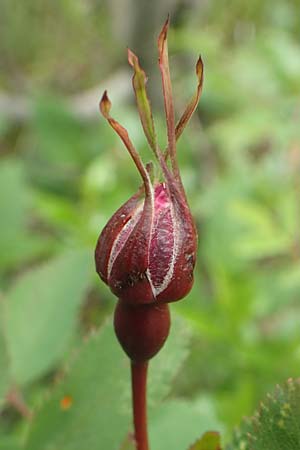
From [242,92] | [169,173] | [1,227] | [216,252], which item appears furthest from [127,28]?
[169,173]

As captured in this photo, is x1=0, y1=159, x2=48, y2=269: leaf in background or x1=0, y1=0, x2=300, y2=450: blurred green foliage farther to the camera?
x1=0, y1=159, x2=48, y2=269: leaf in background

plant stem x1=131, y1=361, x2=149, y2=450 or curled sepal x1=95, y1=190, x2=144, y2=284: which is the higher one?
curled sepal x1=95, y1=190, x2=144, y2=284

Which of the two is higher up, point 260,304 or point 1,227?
point 1,227

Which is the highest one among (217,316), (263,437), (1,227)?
(1,227)

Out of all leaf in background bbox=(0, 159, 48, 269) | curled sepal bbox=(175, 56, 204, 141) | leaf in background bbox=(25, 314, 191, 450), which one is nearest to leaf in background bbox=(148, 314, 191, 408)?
leaf in background bbox=(25, 314, 191, 450)

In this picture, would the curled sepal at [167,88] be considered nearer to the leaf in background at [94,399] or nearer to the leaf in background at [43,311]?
the leaf in background at [94,399]

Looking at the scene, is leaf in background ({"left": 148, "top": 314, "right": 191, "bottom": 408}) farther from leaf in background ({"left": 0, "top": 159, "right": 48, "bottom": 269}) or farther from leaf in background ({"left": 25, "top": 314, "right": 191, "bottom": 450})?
leaf in background ({"left": 0, "top": 159, "right": 48, "bottom": 269})

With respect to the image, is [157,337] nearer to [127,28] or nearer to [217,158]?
[217,158]
